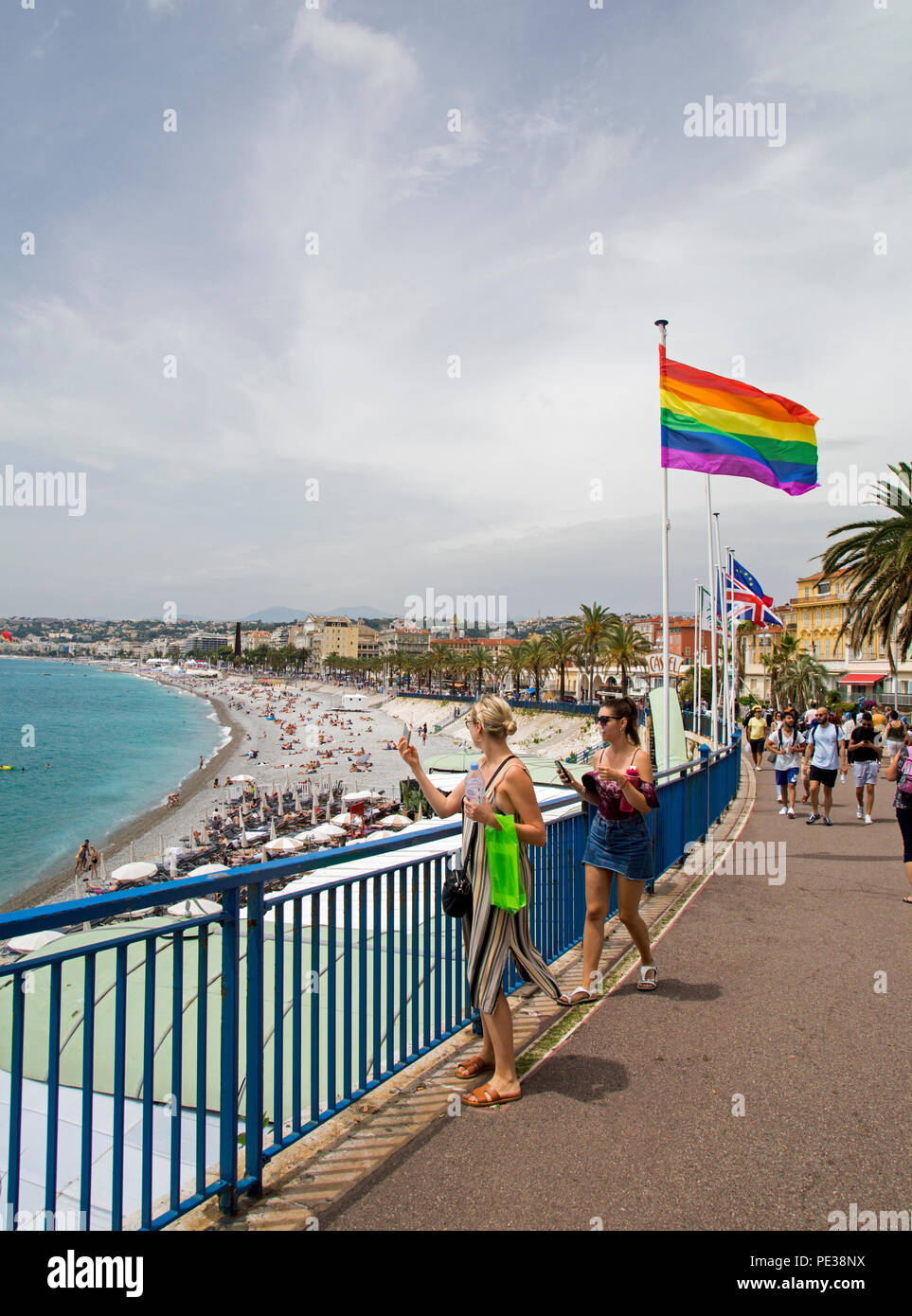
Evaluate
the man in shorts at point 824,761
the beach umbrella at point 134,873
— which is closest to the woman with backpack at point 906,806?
the man in shorts at point 824,761

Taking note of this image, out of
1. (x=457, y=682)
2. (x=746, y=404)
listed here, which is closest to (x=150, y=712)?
(x=457, y=682)

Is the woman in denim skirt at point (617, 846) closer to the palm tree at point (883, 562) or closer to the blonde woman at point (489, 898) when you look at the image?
the blonde woman at point (489, 898)

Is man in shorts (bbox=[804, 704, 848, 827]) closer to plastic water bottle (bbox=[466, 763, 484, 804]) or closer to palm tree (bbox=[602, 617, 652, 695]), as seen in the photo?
plastic water bottle (bbox=[466, 763, 484, 804])

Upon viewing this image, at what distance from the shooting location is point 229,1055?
292cm

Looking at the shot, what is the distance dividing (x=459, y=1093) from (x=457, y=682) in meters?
124

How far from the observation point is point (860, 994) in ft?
16.3

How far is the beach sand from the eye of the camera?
93.9ft

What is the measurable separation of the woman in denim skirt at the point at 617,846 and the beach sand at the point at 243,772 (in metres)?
4.89

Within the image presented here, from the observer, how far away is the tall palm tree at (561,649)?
72.6 meters

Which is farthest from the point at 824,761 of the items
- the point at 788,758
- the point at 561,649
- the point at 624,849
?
the point at 561,649

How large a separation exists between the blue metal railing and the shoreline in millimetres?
1190

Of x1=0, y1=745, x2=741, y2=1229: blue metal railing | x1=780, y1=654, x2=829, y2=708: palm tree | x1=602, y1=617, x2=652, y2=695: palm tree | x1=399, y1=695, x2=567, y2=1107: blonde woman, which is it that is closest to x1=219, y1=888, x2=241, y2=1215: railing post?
x1=0, y1=745, x2=741, y2=1229: blue metal railing

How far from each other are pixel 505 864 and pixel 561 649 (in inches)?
2847
